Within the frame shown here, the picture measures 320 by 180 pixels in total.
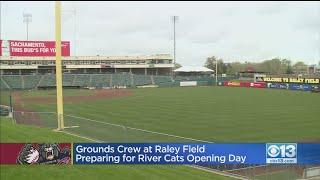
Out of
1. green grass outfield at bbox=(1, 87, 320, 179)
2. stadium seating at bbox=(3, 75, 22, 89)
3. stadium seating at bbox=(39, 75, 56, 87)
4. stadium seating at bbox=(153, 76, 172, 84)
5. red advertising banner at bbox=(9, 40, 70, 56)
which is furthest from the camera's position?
stadium seating at bbox=(153, 76, 172, 84)

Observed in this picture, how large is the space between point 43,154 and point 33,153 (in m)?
0.25

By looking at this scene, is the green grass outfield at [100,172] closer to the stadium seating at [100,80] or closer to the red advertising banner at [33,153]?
the red advertising banner at [33,153]

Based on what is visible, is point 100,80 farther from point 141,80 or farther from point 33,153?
point 33,153

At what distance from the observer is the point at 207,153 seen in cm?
1089

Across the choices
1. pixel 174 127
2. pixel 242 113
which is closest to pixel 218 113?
pixel 242 113

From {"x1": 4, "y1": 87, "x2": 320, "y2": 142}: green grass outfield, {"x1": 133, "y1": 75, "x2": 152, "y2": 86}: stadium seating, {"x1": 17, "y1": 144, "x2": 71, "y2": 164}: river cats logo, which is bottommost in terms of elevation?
{"x1": 4, "y1": 87, "x2": 320, "y2": 142}: green grass outfield

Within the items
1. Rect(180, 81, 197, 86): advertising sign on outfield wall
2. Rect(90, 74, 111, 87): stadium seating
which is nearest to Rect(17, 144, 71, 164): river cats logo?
Rect(90, 74, 111, 87): stadium seating

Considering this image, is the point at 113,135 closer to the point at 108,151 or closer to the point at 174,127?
the point at 174,127

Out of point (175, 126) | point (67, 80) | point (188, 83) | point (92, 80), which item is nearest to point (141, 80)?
point (188, 83)

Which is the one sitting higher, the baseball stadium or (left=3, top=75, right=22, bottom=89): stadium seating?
(left=3, top=75, right=22, bottom=89): stadium seating

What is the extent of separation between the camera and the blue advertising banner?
1070 cm

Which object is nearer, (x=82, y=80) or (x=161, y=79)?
(x=82, y=80)

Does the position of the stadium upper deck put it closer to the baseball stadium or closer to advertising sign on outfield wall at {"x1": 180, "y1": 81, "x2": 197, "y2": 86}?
advertising sign on outfield wall at {"x1": 180, "y1": 81, "x2": 197, "y2": 86}

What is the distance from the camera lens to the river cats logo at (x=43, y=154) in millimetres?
11602
